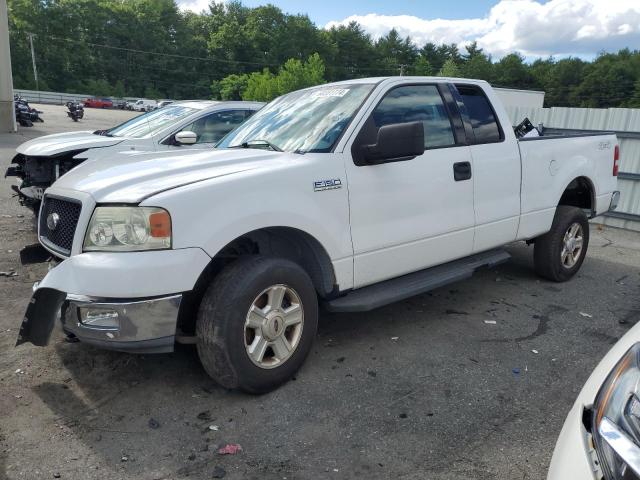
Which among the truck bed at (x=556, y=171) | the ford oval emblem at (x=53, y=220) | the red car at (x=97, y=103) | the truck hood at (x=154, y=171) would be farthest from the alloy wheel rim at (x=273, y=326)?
the red car at (x=97, y=103)

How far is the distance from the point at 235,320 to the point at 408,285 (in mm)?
1542

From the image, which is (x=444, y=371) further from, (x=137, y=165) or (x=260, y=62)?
(x=260, y=62)

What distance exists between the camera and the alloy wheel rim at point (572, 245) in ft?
18.5

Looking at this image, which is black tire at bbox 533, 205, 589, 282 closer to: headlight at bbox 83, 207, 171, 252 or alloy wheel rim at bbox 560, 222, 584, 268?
alloy wheel rim at bbox 560, 222, 584, 268

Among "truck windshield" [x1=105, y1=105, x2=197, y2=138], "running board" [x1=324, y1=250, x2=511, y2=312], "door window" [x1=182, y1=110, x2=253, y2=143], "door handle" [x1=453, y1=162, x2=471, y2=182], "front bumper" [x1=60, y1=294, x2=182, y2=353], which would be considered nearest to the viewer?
"front bumper" [x1=60, y1=294, x2=182, y2=353]

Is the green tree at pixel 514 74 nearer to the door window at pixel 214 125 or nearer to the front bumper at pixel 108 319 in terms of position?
the door window at pixel 214 125

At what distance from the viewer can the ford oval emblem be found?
3.33 m

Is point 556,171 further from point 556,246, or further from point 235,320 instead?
point 235,320

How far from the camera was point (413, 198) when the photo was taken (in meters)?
3.96

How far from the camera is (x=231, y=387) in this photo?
3.18m

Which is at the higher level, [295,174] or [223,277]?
[295,174]

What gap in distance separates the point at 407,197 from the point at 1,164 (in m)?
12.7

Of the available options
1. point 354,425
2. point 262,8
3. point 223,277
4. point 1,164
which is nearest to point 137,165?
point 223,277

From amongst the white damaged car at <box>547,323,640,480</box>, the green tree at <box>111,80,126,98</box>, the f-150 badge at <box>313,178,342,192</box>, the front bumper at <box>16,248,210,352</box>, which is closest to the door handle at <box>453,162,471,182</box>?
the f-150 badge at <box>313,178,342,192</box>
